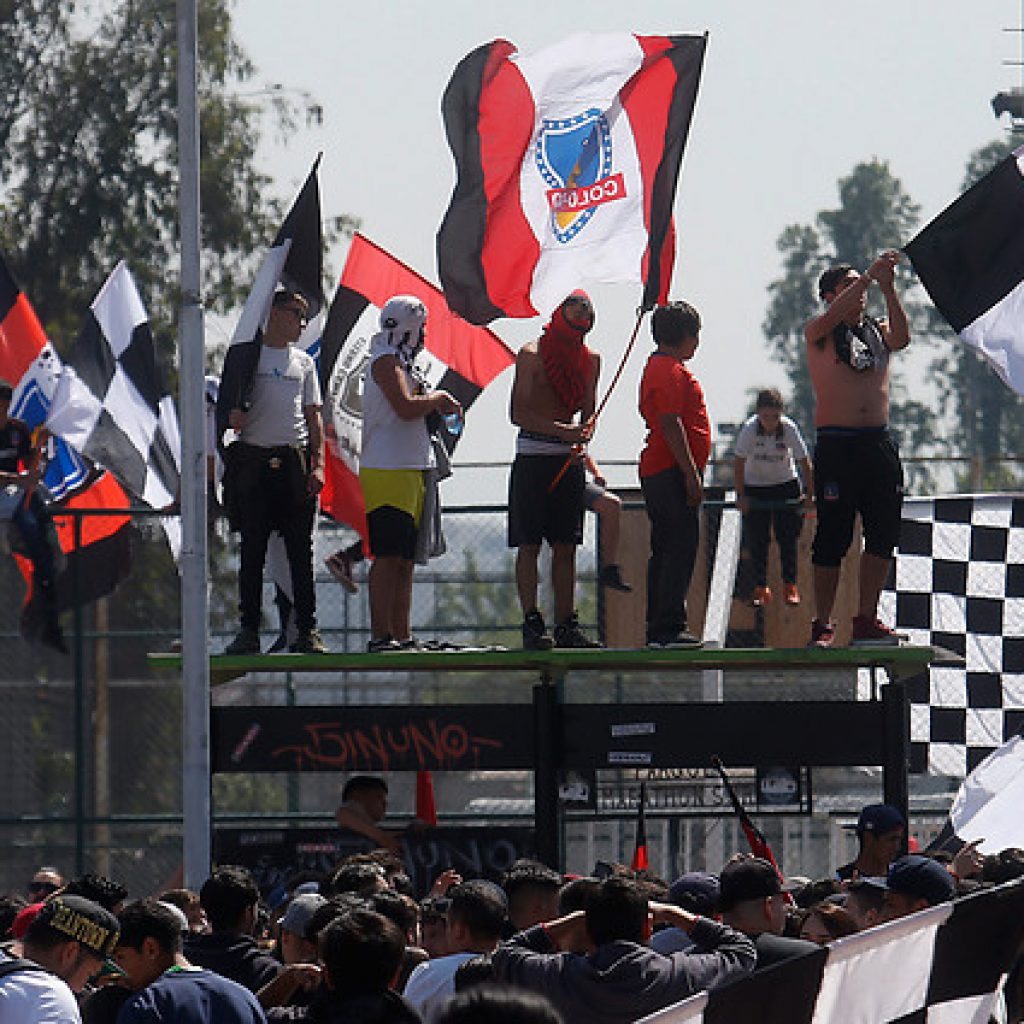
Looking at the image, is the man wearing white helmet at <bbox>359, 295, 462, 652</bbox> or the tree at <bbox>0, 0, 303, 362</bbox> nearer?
the man wearing white helmet at <bbox>359, 295, 462, 652</bbox>

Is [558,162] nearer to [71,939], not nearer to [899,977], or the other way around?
[71,939]

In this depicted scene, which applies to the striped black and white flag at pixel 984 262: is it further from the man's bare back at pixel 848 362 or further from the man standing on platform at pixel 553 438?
the man standing on platform at pixel 553 438

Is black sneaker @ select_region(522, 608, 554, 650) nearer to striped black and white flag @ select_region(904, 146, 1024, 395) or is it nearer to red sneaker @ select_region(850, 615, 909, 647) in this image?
red sneaker @ select_region(850, 615, 909, 647)

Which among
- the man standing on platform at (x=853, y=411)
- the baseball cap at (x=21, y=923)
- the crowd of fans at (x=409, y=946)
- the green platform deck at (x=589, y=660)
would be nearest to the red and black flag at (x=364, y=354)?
the green platform deck at (x=589, y=660)

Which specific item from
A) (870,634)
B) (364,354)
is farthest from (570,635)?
(364,354)

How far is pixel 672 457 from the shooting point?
43.4 feet

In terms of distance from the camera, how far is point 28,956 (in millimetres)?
7086

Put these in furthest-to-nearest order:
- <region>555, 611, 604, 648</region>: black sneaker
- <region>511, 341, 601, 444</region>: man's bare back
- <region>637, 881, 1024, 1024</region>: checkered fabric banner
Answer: <region>555, 611, 604, 648</region>: black sneaker < <region>511, 341, 601, 444</region>: man's bare back < <region>637, 881, 1024, 1024</region>: checkered fabric banner

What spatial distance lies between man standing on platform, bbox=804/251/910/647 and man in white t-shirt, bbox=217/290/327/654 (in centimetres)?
246

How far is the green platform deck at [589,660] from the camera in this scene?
43.8ft

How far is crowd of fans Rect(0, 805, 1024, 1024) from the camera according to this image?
6.73 metres

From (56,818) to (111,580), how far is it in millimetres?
1509

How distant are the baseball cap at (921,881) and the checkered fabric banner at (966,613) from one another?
23.3 ft

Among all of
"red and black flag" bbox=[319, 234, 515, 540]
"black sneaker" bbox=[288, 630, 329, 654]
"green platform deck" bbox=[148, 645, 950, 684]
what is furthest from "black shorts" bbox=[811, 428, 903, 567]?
"red and black flag" bbox=[319, 234, 515, 540]
